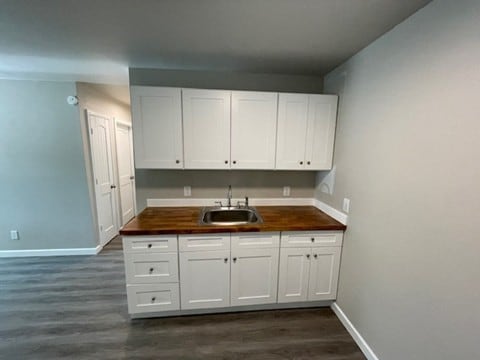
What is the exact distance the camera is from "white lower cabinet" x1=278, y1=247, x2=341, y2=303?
79.1 inches

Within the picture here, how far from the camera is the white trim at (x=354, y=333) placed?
1626mm

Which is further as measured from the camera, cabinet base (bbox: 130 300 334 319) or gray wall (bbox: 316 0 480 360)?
cabinet base (bbox: 130 300 334 319)

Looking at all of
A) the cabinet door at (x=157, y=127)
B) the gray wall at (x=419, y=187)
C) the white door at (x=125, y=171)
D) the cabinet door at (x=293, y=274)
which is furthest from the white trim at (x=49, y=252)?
the gray wall at (x=419, y=187)

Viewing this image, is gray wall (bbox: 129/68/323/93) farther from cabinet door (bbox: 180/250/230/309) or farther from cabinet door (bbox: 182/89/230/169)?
cabinet door (bbox: 180/250/230/309)

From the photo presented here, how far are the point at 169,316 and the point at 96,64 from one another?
8.64 feet

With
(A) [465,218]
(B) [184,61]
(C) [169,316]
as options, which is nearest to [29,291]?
(C) [169,316]

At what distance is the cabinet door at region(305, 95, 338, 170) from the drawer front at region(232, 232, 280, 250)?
842 mm

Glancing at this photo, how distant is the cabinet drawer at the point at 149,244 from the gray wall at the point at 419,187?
5.27 ft

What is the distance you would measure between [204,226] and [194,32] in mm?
1530

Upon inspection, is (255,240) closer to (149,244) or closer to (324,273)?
(324,273)

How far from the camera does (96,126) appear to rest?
10.5 feet

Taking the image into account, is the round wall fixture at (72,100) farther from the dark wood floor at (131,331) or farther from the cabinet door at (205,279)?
the cabinet door at (205,279)

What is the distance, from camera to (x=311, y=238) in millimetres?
1997

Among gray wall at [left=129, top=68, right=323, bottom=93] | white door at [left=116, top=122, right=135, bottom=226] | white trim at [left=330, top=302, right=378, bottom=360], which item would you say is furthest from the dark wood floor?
gray wall at [left=129, top=68, right=323, bottom=93]
